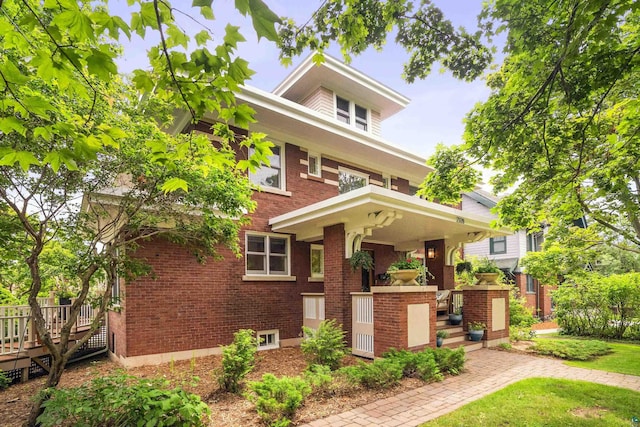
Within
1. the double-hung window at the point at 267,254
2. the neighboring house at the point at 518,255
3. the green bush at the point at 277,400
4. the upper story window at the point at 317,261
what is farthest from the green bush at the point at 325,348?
the neighboring house at the point at 518,255

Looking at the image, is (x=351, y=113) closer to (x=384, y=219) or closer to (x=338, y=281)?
(x=384, y=219)

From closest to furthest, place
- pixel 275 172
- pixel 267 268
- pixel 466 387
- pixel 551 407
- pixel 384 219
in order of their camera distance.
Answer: pixel 551 407, pixel 466 387, pixel 384 219, pixel 267 268, pixel 275 172

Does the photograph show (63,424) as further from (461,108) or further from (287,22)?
(461,108)

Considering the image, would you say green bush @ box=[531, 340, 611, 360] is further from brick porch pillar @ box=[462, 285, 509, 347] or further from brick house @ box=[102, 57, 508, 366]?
brick house @ box=[102, 57, 508, 366]

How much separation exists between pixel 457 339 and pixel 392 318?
3.28m

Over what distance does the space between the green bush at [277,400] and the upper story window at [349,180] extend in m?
7.90

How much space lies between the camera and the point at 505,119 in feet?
16.1

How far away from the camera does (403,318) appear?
292 inches

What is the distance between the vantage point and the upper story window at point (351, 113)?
13.3m

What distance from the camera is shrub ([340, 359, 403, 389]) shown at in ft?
19.2

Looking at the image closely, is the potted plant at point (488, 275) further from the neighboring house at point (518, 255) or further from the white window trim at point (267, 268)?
the neighboring house at point (518, 255)

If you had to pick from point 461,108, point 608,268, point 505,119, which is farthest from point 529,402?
point 608,268

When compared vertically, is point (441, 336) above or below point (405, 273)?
below

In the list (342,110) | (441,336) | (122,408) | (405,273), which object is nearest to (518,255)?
(441,336)
